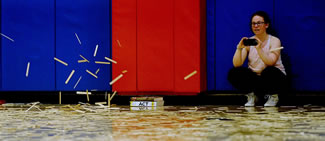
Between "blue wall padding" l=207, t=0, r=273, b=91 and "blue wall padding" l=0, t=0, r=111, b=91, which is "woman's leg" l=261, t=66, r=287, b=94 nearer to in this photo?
"blue wall padding" l=207, t=0, r=273, b=91

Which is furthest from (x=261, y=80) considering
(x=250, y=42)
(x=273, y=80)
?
(x=250, y=42)

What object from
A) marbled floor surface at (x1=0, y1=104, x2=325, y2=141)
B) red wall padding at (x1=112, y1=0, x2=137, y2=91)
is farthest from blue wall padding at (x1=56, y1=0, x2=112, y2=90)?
marbled floor surface at (x1=0, y1=104, x2=325, y2=141)

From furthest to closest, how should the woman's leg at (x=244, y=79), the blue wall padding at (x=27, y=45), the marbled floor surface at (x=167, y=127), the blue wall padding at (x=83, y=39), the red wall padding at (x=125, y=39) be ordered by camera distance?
the blue wall padding at (x=27, y=45)
the blue wall padding at (x=83, y=39)
the red wall padding at (x=125, y=39)
the woman's leg at (x=244, y=79)
the marbled floor surface at (x=167, y=127)

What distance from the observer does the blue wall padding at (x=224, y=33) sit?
15.2 feet

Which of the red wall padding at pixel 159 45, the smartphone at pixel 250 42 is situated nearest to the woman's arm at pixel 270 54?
the smartphone at pixel 250 42

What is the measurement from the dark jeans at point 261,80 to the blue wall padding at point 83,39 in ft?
5.28

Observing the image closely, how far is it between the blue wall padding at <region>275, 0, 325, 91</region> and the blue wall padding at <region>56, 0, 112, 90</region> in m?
1.96

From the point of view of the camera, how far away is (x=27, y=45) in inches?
203

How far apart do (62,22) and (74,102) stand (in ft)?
3.20

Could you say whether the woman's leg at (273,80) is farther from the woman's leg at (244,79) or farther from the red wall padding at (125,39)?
the red wall padding at (125,39)

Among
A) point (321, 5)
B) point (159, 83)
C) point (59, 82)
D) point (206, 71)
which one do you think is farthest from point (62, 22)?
point (321, 5)

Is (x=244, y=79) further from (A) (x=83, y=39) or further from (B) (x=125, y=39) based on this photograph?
(A) (x=83, y=39)

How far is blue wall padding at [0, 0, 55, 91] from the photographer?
5098 millimetres

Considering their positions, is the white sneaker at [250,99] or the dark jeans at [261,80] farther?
the white sneaker at [250,99]
